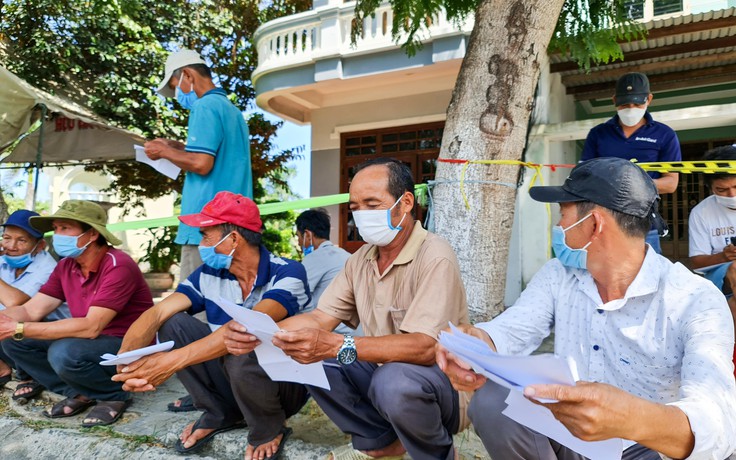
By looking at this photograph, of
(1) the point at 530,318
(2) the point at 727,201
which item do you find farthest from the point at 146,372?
(2) the point at 727,201

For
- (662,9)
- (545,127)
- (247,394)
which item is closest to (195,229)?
(247,394)

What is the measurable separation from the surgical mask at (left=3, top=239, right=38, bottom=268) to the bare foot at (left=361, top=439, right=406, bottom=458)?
9.42 feet

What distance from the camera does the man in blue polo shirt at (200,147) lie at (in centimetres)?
342

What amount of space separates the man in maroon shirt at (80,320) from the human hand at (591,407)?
2.76 metres

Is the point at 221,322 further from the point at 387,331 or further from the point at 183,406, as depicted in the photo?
the point at 387,331

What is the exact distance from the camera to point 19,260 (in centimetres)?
385

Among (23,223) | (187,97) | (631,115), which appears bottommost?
(23,223)

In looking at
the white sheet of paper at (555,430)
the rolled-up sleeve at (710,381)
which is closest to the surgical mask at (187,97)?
the white sheet of paper at (555,430)

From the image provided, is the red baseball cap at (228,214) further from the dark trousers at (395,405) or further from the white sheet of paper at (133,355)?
the dark trousers at (395,405)

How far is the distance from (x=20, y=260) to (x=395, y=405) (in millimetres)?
3109

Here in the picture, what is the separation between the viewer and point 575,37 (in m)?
3.63

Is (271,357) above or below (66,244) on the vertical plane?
below

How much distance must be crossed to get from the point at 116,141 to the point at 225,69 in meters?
3.28

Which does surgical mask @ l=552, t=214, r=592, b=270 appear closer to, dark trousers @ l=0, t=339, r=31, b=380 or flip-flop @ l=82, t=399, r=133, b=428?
flip-flop @ l=82, t=399, r=133, b=428
